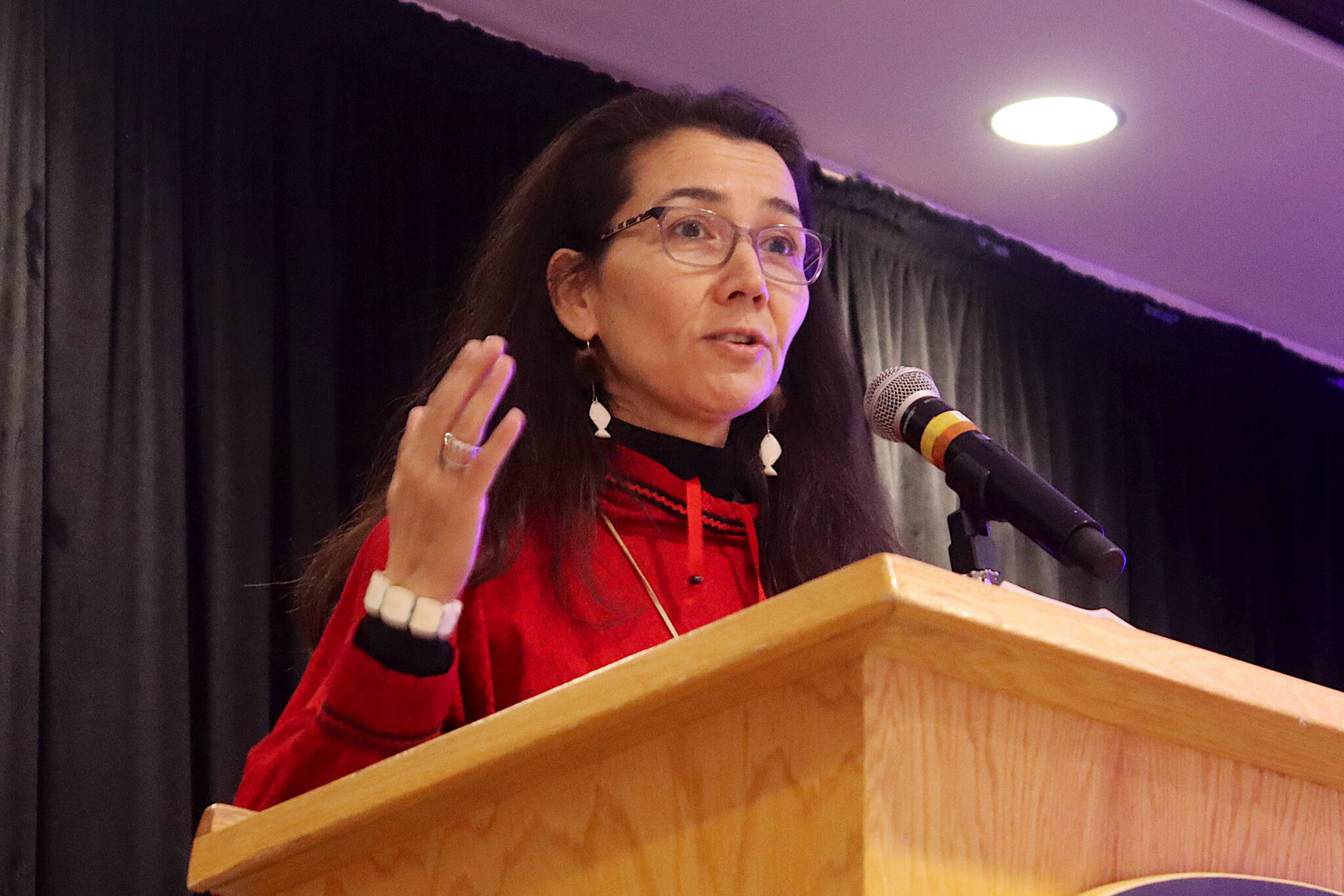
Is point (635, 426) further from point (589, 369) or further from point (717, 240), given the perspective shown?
point (717, 240)

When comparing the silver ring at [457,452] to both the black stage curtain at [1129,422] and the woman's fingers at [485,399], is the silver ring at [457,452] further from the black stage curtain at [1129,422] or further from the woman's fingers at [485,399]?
the black stage curtain at [1129,422]

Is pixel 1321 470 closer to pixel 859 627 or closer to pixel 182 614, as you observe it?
pixel 182 614

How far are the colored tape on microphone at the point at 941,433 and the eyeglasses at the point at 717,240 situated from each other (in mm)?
419

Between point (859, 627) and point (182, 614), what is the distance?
2.31 m

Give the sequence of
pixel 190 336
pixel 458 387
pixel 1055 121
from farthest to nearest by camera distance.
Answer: pixel 1055 121 → pixel 190 336 → pixel 458 387

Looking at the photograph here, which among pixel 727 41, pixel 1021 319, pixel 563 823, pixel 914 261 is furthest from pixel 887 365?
pixel 563 823

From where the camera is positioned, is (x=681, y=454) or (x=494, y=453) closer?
(x=494, y=453)

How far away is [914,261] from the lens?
464cm

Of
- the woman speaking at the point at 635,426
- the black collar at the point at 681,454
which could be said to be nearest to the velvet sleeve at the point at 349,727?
the woman speaking at the point at 635,426

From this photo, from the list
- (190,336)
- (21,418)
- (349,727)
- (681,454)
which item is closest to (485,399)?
(349,727)

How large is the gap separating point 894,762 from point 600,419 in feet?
3.32

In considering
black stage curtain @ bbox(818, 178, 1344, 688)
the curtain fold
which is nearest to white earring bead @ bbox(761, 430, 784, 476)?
the curtain fold

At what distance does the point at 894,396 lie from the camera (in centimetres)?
132

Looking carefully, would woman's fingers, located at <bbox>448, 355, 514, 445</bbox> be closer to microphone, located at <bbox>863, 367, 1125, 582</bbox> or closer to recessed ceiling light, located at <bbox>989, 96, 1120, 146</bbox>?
microphone, located at <bbox>863, 367, 1125, 582</bbox>
